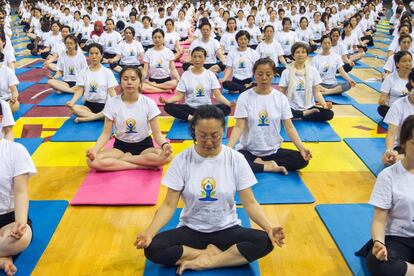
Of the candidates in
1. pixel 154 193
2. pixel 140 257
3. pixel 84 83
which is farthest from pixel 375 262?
pixel 84 83

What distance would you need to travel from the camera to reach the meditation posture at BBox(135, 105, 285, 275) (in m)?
2.81

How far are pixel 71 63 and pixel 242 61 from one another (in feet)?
9.36

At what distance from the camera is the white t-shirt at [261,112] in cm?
437

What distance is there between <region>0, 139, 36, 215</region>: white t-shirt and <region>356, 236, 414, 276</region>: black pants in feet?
7.54

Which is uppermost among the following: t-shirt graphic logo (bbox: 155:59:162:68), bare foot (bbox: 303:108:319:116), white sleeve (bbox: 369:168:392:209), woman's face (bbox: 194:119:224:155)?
woman's face (bbox: 194:119:224:155)

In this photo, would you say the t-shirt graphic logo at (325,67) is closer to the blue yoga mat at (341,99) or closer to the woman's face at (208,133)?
the blue yoga mat at (341,99)

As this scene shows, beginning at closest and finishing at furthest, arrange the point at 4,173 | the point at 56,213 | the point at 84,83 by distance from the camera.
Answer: the point at 4,173
the point at 56,213
the point at 84,83

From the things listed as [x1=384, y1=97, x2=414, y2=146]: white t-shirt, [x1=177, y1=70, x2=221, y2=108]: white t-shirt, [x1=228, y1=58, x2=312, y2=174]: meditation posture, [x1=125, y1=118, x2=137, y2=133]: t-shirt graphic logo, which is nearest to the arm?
[x1=228, y1=58, x2=312, y2=174]: meditation posture

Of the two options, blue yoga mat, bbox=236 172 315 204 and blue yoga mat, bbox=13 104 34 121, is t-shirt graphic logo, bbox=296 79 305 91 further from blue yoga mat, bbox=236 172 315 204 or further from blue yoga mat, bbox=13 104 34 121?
blue yoga mat, bbox=13 104 34 121

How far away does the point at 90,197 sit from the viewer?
4.08 m

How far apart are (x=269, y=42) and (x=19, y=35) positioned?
10973 millimetres

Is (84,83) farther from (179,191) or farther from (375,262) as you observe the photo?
(375,262)

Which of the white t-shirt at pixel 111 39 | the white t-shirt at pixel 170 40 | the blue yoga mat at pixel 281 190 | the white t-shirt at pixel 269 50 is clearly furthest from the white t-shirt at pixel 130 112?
the white t-shirt at pixel 170 40

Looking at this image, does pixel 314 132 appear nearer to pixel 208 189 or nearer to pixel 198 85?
pixel 198 85
